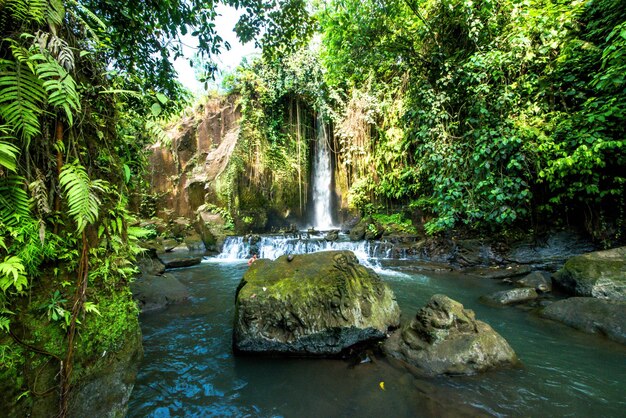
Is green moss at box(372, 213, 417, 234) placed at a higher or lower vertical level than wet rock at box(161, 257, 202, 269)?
higher

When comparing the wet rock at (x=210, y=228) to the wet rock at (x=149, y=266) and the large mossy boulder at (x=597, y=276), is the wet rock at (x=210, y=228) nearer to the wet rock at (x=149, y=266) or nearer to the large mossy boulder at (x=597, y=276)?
the wet rock at (x=149, y=266)

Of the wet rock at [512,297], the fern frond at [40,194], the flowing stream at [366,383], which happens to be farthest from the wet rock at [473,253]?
the fern frond at [40,194]

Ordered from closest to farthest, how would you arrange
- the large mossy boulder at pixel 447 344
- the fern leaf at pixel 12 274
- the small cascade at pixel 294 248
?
the fern leaf at pixel 12 274, the large mossy boulder at pixel 447 344, the small cascade at pixel 294 248

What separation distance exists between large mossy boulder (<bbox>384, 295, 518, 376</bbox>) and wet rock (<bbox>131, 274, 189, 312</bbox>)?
4.40 meters

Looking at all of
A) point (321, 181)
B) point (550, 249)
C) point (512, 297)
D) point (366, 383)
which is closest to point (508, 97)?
point (550, 249)

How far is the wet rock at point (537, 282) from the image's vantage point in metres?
5.80

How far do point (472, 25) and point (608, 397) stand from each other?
865 cm

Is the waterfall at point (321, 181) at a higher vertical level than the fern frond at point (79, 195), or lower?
higher

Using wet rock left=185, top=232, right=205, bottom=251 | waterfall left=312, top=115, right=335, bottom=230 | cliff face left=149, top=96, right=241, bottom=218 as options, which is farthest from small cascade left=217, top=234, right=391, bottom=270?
cliff face left=149, top=96, right=241, bottom=218

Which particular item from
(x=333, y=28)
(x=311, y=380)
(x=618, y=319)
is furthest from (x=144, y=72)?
(x=618, y=319)

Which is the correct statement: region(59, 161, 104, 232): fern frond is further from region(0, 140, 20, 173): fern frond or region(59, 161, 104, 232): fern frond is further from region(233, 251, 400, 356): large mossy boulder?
region(233, 251, 400, 356): large mossy boulder

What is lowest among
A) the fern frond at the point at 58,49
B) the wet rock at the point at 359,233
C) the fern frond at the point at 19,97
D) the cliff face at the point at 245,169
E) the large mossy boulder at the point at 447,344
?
the large mossy boulder at the point at 447,344

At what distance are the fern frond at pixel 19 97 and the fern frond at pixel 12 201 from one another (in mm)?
269

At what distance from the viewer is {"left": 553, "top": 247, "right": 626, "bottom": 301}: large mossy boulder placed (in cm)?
473
